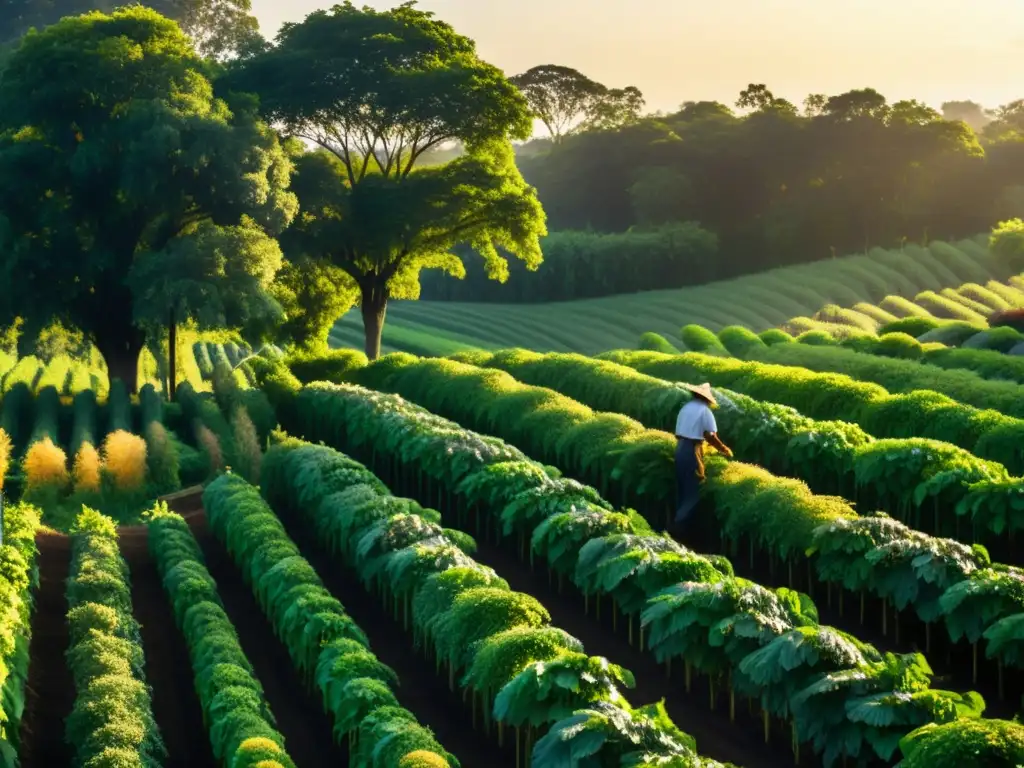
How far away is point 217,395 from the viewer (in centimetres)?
3238

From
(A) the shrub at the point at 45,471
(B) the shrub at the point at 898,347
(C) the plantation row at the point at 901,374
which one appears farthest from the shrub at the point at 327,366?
(B) the shrub at the point at 898,347

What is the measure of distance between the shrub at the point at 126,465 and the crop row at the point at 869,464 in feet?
33.1

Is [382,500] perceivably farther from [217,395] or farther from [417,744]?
[217,395]

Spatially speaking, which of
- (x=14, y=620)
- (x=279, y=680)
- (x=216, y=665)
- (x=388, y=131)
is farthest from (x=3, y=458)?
(x=388, y=131)

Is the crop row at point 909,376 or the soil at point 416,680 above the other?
the crop row at point 909,376

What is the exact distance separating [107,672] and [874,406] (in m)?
12.0

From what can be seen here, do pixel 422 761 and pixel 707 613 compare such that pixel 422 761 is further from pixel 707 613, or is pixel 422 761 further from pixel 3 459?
pixel 3 459

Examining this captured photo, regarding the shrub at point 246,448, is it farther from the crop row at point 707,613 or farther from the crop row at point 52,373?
the crop row at point 52,373

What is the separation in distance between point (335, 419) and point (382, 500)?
339 inches

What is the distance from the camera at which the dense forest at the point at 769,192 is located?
2832 inches

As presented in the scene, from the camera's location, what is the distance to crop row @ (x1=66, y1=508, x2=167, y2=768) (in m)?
11.9

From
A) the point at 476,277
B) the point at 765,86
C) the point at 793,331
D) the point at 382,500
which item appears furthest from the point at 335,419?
the point at 765,86

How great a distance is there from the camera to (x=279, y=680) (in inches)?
586

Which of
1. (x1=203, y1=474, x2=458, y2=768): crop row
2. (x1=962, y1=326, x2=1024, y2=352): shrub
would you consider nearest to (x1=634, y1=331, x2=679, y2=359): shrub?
(x1=962, y1=326, x2=1024, y2=352): shrub
